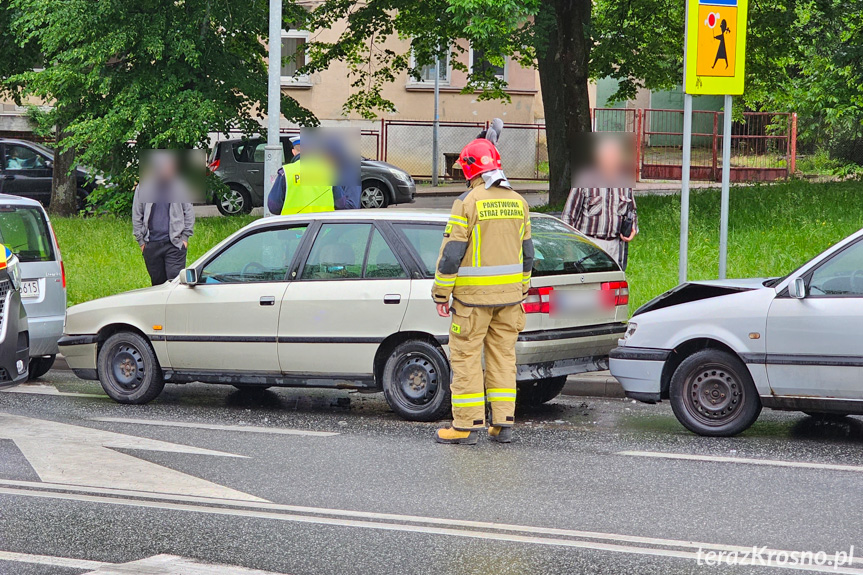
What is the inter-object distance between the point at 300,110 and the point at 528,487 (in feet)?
49.2

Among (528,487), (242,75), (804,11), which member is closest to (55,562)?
(528,487)

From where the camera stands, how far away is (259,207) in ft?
84.0

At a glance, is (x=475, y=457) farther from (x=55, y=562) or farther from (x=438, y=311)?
(x=55, y=562)

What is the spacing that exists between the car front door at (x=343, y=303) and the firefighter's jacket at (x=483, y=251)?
0.86 metres

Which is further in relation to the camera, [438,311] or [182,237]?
[182,237]

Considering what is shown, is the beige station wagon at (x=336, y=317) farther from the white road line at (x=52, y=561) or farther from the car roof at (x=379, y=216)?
A: the white road line at (x=52, y=561)

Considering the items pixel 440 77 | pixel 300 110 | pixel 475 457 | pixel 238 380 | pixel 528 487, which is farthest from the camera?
pixel 440 77

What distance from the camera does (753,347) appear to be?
24.9 ft

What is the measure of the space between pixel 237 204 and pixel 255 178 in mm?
691

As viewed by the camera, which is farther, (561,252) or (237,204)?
(237,204)

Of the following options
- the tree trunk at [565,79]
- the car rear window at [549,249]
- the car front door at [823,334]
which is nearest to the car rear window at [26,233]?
the car rear window at [549,249]

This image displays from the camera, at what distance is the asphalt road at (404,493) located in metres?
5.21

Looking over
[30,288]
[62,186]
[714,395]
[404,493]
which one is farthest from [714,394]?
[62,186]

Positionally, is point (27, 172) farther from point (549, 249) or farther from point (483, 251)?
point (483, 251)
